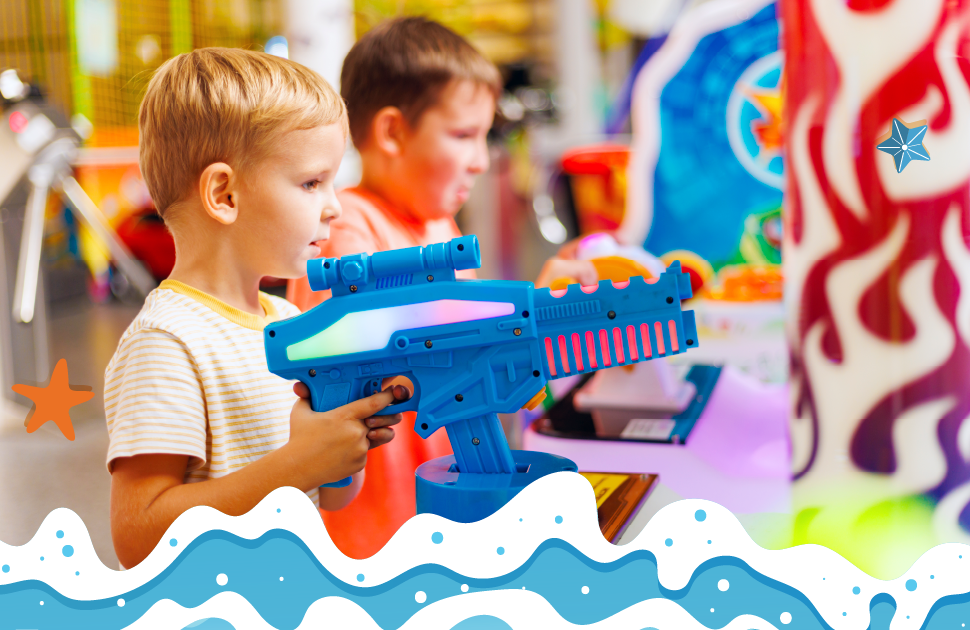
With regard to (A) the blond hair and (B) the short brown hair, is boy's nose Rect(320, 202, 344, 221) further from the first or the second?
(B) the short brown hair

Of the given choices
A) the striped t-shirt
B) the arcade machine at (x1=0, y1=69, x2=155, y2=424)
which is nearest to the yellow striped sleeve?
the striped t-shirt

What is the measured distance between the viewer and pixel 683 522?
339 millimetres

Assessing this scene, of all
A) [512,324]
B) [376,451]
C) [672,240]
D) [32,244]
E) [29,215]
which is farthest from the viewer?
[672,240]

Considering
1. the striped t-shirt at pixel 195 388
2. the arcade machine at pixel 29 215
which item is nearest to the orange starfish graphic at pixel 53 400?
the striped t-shirt at pixel 195 388

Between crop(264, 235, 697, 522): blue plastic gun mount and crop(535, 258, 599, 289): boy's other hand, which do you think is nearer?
crop(264, 235, 697, 522): blue plastic gun mount

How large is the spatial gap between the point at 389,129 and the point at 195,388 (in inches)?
10.1

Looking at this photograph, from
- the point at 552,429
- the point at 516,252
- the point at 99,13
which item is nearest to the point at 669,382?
the point at 552,429

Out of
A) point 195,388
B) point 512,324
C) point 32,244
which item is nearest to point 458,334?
point 512,324

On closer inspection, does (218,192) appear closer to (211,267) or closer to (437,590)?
(211,267)

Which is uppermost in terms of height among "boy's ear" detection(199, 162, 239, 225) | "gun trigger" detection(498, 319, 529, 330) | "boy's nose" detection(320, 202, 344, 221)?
"boy's ear" detection(199, 162, 239, 225)

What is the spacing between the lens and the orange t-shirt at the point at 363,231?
0.51 m

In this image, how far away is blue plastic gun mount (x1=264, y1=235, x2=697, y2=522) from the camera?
0.33 metres

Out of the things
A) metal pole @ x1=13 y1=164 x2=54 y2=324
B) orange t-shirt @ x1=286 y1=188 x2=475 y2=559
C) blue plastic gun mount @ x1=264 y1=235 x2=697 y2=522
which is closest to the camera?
blue plastic gun mount @ x1=264 y1=235 x2=697 y2=522

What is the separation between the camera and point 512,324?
1.10ft
